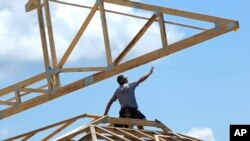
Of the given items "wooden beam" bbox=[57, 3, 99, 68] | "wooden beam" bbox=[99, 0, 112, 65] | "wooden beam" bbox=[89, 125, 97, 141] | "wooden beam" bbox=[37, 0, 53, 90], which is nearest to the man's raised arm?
"wooden beam" bbox=[99, 0, 112, 65]

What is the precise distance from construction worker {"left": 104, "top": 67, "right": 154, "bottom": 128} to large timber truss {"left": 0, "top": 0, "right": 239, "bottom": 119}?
44 cm

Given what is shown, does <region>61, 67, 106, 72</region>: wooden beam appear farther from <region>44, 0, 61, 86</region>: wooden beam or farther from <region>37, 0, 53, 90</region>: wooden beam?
<region>37, 0, 53, 90</region>: wooden beam

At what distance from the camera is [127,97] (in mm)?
25203

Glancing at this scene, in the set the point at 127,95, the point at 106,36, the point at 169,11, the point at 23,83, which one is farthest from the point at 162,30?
the point at 23,83

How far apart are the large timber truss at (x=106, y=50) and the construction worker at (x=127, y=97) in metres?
0.44

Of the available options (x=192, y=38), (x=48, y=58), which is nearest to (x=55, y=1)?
(x=48, y=58)

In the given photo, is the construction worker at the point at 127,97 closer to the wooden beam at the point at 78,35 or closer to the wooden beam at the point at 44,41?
the wooden beam at the point at 78,35

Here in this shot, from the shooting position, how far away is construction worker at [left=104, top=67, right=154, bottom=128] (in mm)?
25219

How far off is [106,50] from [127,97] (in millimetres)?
1708

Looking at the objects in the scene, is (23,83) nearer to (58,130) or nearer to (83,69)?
(83,69)

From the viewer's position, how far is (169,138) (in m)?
25.5

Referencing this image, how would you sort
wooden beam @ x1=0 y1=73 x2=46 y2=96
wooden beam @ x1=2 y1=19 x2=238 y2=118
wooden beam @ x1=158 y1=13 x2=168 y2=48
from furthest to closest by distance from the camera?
wooden beam @ x1=0 y1=73 x2=46 y2=96 → wooden beam @ x1=158 y1=13 x2=168 y2=48 → wooden beam @ x1=2 y1=19 x2=238 y2=118

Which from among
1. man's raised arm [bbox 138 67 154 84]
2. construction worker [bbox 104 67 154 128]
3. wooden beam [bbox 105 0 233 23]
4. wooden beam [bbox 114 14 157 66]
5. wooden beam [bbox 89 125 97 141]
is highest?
wooden beam [bbox 105 0 233 23]

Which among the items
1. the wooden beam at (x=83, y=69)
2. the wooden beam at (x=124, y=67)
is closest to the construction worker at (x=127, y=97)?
the wooden beam at (x=124, y=67)
